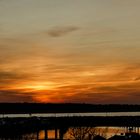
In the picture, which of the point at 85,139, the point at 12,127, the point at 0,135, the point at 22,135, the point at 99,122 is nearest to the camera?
the point at 85,139

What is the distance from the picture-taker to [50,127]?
178 meters

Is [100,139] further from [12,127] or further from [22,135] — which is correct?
[12,127]

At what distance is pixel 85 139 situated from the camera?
133875 millimetres

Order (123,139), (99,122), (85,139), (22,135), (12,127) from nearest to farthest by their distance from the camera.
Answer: (123,139)
(85,139)
(22,135)
(12,127)
(99,122)

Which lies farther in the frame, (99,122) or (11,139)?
(99,122)

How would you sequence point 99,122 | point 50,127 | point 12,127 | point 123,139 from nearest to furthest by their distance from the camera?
1. point 123,139
2. point 12,127
3. point 50,127
4. point 99,122

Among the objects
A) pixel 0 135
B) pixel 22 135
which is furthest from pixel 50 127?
pixel 0 135

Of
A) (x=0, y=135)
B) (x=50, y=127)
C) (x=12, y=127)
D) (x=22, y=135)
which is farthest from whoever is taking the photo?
(x=50, y=127)

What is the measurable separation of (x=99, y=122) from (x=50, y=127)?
2691 cm

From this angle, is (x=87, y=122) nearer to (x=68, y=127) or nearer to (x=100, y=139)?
(x=68, y=127)

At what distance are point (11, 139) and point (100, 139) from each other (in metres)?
35.6

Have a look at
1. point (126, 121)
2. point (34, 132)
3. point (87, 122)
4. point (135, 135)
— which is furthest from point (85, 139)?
point (126, 121)

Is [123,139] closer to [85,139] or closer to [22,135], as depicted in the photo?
[85,139]

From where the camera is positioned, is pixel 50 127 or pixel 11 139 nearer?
pixel 11 139
